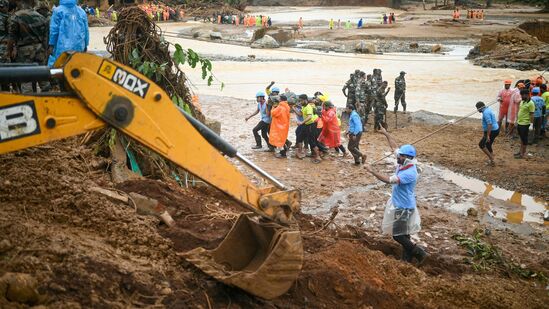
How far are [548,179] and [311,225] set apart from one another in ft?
21.1

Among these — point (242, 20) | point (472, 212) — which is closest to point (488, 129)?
point (472, 212)

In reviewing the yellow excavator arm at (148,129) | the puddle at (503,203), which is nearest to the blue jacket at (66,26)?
the yellow excavator arm at (148,129)

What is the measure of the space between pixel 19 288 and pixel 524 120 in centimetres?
1291

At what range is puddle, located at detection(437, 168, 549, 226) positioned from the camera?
1043 centimetres

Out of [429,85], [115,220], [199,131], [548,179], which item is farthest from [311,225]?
[429,85]

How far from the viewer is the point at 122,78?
416cm

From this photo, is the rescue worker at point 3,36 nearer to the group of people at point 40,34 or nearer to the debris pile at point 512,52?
the group of people at point 40,34

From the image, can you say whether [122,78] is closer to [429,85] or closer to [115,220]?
[115,220]

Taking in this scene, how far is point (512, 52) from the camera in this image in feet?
98.3

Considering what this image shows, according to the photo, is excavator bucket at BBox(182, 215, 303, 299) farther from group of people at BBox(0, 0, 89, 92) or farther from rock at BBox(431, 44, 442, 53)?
rock at BBox(431, 44, 442, 53)

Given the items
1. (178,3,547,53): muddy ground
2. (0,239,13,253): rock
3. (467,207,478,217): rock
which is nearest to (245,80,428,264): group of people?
(467,207,478,217): rock

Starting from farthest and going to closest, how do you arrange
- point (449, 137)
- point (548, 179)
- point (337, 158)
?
1. point (449, 137)
2. point (337, 158)
3. point (548, 179)

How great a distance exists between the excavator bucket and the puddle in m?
6.11

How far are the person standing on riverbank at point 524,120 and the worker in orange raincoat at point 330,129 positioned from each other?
14.4 ft
